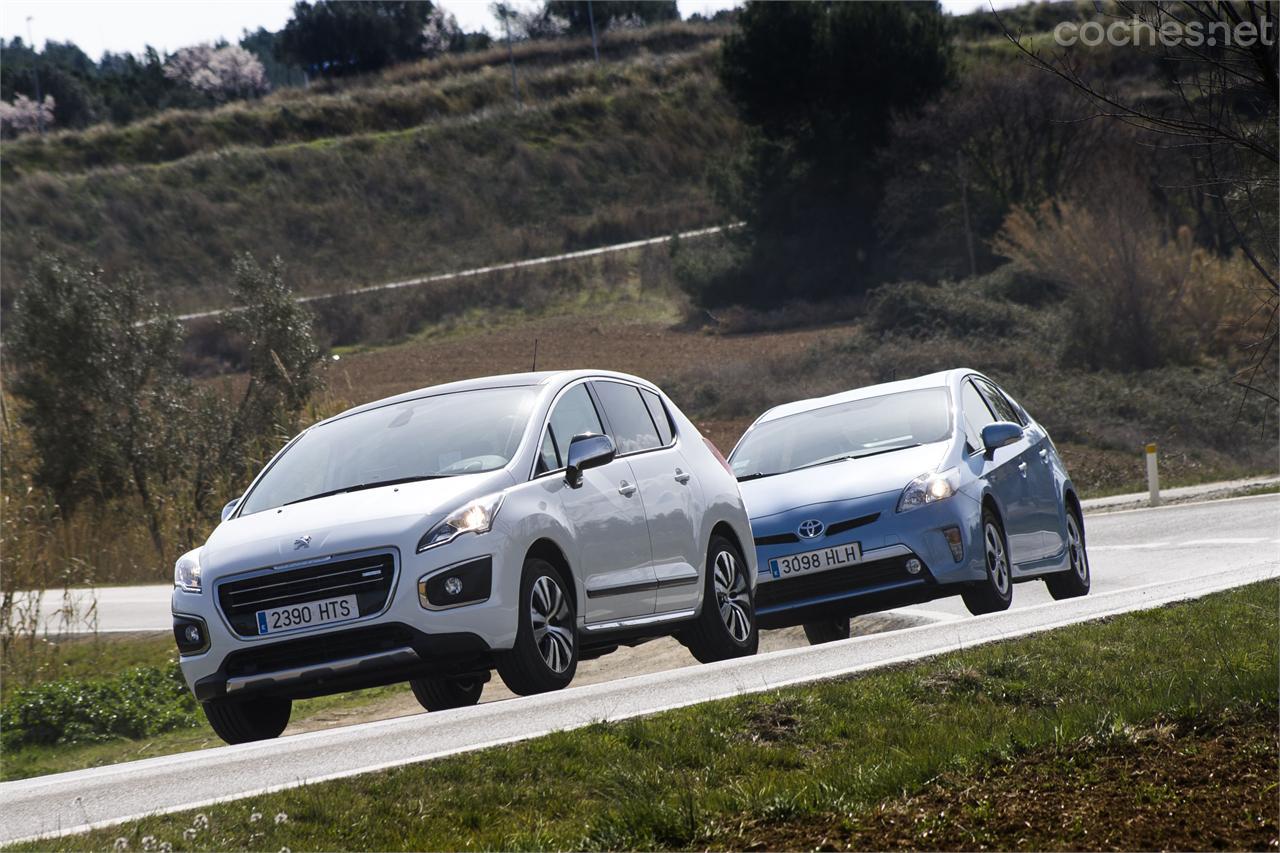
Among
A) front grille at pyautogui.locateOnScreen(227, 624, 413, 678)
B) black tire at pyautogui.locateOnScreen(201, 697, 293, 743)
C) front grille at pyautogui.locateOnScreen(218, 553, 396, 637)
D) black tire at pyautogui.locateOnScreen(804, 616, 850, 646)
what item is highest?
front grille at pyautogui.locateOnScreen(218, 553, 396, 637)

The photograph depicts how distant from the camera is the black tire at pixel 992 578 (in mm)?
11156

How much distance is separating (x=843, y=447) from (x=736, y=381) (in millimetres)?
23652

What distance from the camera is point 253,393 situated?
23.4 metres

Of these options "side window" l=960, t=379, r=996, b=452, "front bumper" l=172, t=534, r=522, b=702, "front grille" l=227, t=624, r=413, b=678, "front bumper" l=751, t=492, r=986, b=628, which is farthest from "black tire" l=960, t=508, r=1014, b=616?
"front grille" l=227, t=624, r=413, b=678

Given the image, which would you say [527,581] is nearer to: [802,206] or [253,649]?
[253,649]

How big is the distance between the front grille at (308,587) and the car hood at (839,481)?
406 cm

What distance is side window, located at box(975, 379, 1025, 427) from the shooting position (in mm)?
13137

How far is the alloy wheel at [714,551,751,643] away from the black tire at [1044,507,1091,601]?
3.40 m

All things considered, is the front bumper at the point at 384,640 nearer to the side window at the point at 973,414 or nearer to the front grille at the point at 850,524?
the front grille at the point at 850,524

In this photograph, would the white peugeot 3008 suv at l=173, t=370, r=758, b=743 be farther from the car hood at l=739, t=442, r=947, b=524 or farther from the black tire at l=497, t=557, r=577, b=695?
the car hood at l=739, t=442, r=947, b=524

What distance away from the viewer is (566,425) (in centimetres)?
927

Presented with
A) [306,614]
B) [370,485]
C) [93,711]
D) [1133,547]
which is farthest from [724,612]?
[1133,547]

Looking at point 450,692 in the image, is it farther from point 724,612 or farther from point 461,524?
point 461,524

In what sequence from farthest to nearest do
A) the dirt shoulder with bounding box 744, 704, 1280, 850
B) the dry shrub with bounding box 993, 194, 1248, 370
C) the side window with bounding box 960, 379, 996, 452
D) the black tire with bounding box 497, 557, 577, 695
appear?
the dry shrub with bounding box 993, 194, 1248, 370 < the side window with bounding box 960, 379, 996, 452 < the black tire with bounding box 497, 557, 577, 695 < the dirt shoulder with bounding box 744, 704, 1280, 850
